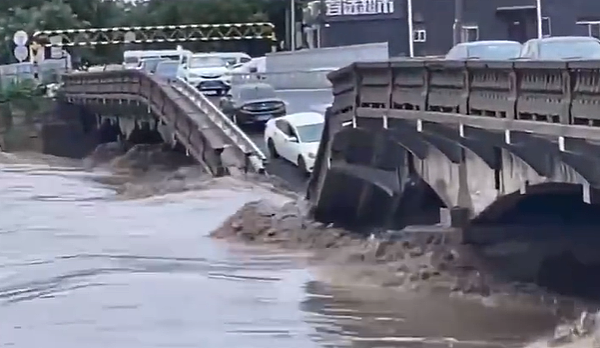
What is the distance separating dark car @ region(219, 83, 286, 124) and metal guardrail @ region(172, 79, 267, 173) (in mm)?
1478

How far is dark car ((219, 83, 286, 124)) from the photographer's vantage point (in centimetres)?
5359

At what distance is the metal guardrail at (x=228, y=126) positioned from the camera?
4497 cm

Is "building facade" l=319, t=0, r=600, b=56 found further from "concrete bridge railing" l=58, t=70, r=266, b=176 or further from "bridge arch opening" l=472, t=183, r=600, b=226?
"bridge arch opening" l=472, t=183, r=600, b=226

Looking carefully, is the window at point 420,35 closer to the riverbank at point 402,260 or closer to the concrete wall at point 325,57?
the concrete wall at point 325,57

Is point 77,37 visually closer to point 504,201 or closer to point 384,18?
point 384,18

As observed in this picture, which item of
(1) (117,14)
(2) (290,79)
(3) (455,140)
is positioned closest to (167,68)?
(2) (290,79)

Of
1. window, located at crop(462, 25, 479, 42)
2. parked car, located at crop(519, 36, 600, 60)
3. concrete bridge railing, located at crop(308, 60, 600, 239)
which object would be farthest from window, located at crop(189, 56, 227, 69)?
parked car, located at crop(519, 36, 600, 60)

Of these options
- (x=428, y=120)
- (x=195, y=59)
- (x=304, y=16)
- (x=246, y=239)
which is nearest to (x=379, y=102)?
(x=428, y=120)

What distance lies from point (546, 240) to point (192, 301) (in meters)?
7.85

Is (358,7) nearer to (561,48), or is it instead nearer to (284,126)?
(284,126)

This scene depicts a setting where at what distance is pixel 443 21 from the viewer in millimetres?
67500

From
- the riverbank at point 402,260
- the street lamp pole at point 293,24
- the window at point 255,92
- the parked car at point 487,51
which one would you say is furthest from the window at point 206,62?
the parked car at point 487,51

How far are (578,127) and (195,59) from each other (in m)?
51.5

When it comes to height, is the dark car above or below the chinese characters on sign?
below
